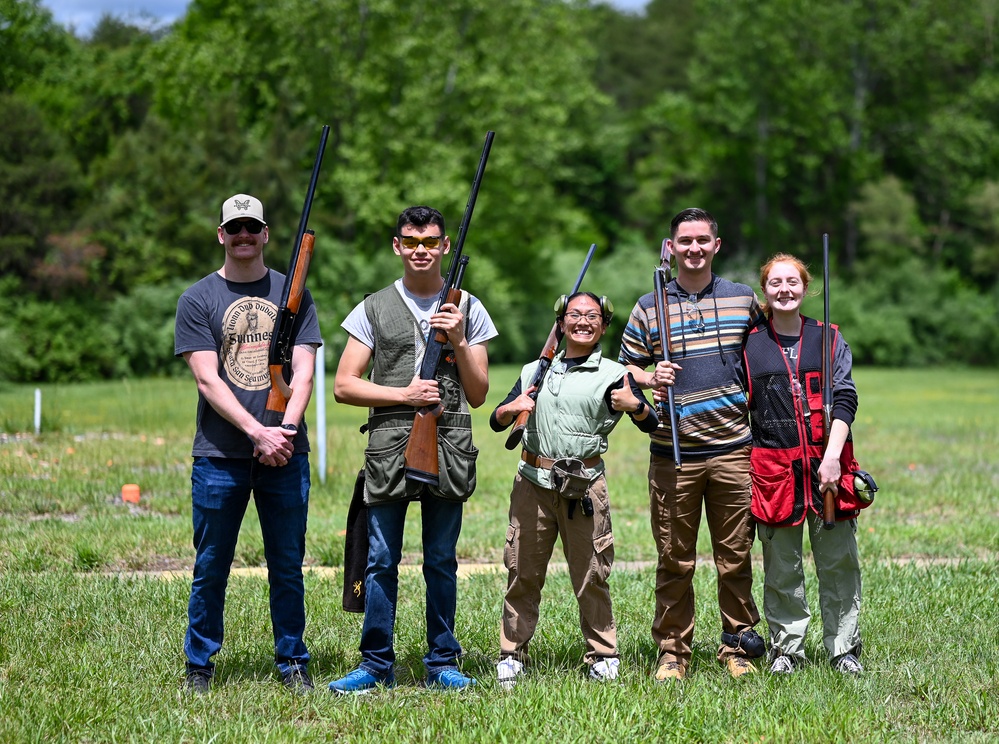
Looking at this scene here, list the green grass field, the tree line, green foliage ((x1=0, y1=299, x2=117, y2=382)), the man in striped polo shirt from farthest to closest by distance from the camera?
the tree line
green foliage ((x1=0, y1=299, x2=117, y2=382))
the man in striped polo shirt
the green grass field

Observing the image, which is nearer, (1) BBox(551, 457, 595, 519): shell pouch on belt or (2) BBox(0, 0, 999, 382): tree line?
(1) BBox(551, 457, 595, 519): shell pouch on belt

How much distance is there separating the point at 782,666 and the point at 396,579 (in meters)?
2.06

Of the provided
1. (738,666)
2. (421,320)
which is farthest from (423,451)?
(738,666)

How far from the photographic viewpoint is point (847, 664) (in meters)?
5.70

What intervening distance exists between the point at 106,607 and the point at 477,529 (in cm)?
392

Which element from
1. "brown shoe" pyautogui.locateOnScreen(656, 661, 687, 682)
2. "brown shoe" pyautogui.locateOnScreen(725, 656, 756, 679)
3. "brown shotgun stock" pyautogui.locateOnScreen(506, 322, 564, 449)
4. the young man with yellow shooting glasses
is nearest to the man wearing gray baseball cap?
the young man with yellow shooting glasses

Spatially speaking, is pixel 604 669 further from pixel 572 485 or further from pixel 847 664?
pixel 847 664

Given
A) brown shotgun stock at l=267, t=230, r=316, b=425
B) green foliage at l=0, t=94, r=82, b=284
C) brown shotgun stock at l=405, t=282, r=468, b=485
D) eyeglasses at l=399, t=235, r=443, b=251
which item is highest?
green foliage at l=0, t=94, r=82, b=284

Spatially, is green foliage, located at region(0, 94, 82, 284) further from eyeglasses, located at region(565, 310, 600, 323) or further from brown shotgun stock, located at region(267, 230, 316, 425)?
eyeglasses, located at region(565, 310, 600, 323)

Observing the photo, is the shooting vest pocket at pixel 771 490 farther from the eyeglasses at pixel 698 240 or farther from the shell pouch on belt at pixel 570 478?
the eyeglasses at pixel 698 240

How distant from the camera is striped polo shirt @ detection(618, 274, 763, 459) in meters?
5.62

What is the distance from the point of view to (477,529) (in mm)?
9859

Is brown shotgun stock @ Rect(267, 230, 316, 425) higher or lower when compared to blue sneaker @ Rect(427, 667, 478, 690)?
higher

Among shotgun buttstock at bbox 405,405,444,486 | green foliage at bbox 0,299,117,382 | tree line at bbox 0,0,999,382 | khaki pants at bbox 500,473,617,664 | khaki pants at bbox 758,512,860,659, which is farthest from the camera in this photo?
tree line at bbox 0,0,999,382
